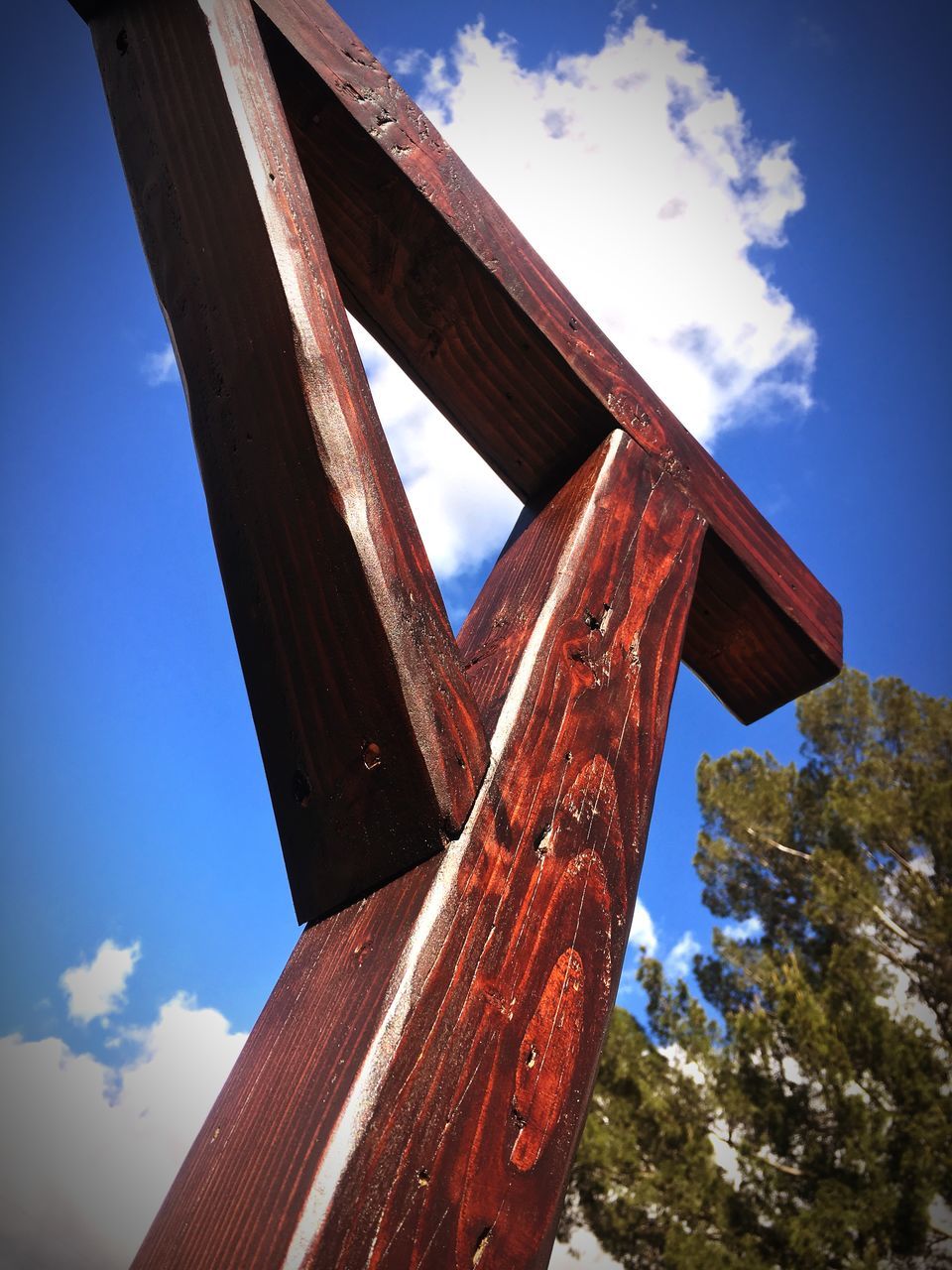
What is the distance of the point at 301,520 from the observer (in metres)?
0.52

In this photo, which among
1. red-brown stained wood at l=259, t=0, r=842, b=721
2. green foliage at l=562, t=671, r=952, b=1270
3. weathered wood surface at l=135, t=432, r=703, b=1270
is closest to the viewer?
weathered wood surface at l=135, t=432, r=703, b=1270

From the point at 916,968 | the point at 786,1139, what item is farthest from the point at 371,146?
the point at 916,968

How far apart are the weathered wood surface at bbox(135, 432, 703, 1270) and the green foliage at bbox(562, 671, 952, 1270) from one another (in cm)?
576

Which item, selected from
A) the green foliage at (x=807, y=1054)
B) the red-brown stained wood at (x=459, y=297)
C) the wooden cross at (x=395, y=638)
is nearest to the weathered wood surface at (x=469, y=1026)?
the wooden cross at (x=395, y=638)

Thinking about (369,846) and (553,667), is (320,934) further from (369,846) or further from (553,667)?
(553,667)

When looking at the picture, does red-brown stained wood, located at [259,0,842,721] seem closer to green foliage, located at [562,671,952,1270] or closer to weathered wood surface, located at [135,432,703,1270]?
weathered wood surface, located at [135,432,703,1270]

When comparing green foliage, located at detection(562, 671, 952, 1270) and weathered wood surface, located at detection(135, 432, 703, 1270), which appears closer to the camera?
weathered wood surface, located at detection(135, 432, 703, 1270)

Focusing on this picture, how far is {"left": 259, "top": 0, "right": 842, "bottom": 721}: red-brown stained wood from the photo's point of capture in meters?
0.73

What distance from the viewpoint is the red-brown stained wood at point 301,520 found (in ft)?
1.59

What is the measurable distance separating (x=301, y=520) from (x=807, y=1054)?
30.0 ft

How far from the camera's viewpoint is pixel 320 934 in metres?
0.51

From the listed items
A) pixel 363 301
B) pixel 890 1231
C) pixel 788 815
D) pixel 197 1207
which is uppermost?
pixel 788 815

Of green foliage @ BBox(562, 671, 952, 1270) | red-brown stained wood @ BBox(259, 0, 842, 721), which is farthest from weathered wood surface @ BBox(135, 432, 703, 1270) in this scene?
green foliage @ BBox(562, 671, 952, 1270)

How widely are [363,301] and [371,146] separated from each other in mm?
140
